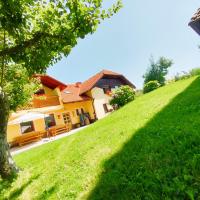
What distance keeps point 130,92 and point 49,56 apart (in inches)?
639

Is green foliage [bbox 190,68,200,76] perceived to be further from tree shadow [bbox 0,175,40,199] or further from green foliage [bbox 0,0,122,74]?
tree shadow [bbox 0,175,40,199]

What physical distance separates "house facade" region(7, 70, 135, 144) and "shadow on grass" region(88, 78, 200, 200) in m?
19.1

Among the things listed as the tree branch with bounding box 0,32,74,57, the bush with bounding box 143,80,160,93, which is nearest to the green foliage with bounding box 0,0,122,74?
the tree branch with bounding box 0,32,74,57

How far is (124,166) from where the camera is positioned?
15.1 feet

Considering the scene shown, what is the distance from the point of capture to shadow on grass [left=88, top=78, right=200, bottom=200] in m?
3.33

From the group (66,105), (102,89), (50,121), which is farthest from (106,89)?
(50,121)

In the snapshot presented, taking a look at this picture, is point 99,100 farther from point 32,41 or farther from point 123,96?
point 32,41

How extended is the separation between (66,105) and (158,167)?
26160 millimetres

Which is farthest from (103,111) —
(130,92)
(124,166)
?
(124,166)

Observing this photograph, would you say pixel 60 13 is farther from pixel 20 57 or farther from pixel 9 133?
pixel 9 133

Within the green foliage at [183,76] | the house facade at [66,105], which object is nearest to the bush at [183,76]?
the green foliage at [183,76]

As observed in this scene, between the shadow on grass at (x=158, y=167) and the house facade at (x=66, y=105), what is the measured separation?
19.1 m

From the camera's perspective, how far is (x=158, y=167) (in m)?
3.95

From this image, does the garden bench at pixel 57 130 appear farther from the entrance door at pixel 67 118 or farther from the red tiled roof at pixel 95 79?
the red tiled roof at pixel 95 79
